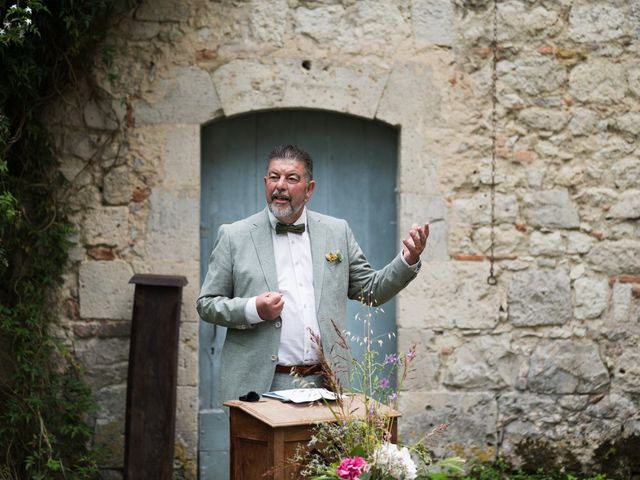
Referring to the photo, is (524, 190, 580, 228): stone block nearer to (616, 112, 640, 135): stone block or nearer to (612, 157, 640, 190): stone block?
(612, 157, 640, 190): stone block

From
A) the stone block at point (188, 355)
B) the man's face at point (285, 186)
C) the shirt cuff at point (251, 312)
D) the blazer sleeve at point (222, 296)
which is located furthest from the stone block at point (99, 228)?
the shirt cuff at point (251, 312)

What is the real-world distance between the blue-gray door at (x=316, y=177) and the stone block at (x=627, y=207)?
4.37 ft

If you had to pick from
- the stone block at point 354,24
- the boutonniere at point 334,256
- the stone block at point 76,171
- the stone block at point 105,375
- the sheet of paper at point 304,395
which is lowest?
the stone block at point 105,375

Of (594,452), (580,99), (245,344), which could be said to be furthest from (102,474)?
(580,99)

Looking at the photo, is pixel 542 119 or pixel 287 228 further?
pixel 542 119

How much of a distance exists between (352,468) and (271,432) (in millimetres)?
365

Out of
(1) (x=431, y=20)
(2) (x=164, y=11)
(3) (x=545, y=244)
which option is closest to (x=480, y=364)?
(3) (x=545, y=244)

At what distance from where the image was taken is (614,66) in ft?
16.9

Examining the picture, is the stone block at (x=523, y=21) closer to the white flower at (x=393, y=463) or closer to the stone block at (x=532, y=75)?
the stone block at (x=532, y=75)

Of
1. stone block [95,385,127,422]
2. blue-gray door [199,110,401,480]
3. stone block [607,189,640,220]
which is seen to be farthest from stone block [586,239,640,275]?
stone block [95,385,127,422]

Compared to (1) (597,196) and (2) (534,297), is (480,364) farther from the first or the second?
(1) (597,196)

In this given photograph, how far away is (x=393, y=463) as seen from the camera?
2.57m

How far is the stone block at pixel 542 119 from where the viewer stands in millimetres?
5090

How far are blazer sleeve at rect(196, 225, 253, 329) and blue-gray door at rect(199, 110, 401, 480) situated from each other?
1536mm
